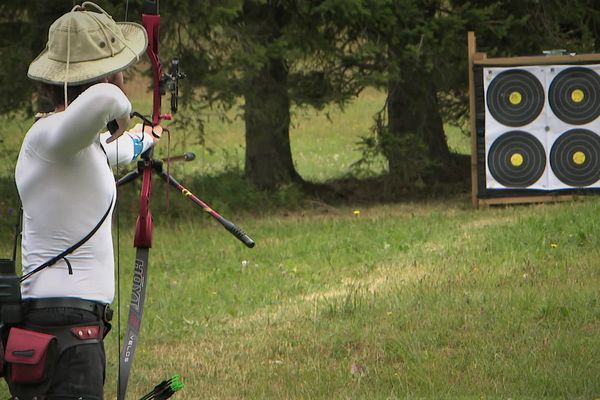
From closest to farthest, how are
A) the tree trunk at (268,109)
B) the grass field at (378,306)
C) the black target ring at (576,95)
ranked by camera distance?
the grass field at (378,306) < the black target ring at (576,95) < the tree trunk at (268,109)

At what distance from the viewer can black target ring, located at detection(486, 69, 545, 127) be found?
12735 millimetres

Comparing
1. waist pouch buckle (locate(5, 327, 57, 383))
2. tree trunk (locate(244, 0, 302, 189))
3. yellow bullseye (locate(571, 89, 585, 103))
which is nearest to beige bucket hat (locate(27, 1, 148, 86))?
waist pouch buckle (locate(5, 327, 57, 383))

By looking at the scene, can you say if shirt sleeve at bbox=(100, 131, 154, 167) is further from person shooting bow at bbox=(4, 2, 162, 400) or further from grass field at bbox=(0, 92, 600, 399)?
grass field at bbox=(0, 92, 600, 399)

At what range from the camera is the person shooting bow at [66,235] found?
373 centimetres

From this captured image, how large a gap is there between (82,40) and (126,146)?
657 millimetres

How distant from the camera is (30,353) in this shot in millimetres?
3697

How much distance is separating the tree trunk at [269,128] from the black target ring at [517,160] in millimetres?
2648

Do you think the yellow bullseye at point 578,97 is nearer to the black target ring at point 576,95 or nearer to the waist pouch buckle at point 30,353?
the black target ring at point 576,95

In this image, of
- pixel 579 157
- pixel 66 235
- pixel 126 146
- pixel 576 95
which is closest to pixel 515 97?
pixel 576 95

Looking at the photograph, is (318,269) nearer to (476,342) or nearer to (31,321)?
(476,342)

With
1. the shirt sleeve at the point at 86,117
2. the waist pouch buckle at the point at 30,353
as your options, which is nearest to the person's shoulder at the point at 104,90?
the shirt sleeve at the point at 86,117

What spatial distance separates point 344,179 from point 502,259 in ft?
24.1

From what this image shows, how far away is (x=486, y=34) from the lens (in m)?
14.0

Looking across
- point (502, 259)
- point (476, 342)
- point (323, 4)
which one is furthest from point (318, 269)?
point (323, 4)
